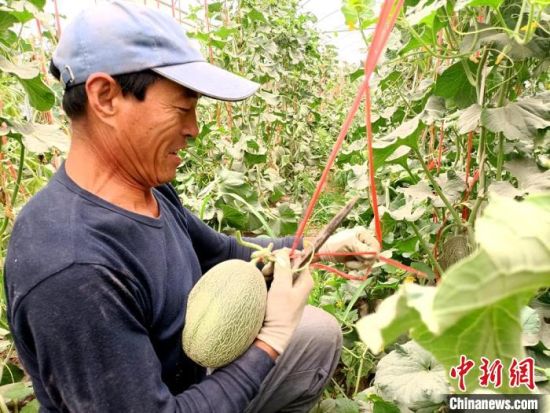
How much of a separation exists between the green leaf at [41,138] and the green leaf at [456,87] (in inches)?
42.8

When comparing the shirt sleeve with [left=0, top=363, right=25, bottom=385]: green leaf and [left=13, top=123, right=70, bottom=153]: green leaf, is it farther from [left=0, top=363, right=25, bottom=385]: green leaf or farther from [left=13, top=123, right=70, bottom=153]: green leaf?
[left=0, top=363, right=25, bottom=385]: green leaf

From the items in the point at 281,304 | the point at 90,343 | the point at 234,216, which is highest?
the point at 234,216

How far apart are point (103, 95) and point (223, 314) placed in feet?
1.81

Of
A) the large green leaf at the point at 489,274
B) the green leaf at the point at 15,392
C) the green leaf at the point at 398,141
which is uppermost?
the green leaf at the point at 398,141

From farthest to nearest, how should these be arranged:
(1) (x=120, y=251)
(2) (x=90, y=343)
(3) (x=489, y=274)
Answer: (1) (x=120, y=251) < (2) (x=90, y=343) < (3) (x=489, y=274)

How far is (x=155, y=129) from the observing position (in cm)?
107

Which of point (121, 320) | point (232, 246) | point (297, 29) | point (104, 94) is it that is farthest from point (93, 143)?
point (297, 29)

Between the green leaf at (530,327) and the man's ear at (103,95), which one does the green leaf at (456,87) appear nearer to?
the green leaf at (530,327)

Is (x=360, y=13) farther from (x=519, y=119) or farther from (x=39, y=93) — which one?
(x=39, y=93)

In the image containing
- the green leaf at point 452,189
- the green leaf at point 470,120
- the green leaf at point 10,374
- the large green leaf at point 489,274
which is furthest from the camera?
the green leaf at point 10,374

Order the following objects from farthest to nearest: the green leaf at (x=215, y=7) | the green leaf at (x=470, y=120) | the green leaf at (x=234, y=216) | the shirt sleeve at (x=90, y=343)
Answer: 1. the green leaf at (x=215, y=7)
2. the green leaf at (x=234, y=216)
3. the green leaf at (x=470, y=120)
4. the shirt sleeve at (x=90, y=343)

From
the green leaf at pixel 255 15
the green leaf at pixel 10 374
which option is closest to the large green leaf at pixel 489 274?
the green leaf at pixel 10 374

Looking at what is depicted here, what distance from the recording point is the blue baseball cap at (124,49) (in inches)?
40.8

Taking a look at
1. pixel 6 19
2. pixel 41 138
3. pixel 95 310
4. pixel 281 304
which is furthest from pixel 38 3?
pixel 281 304
